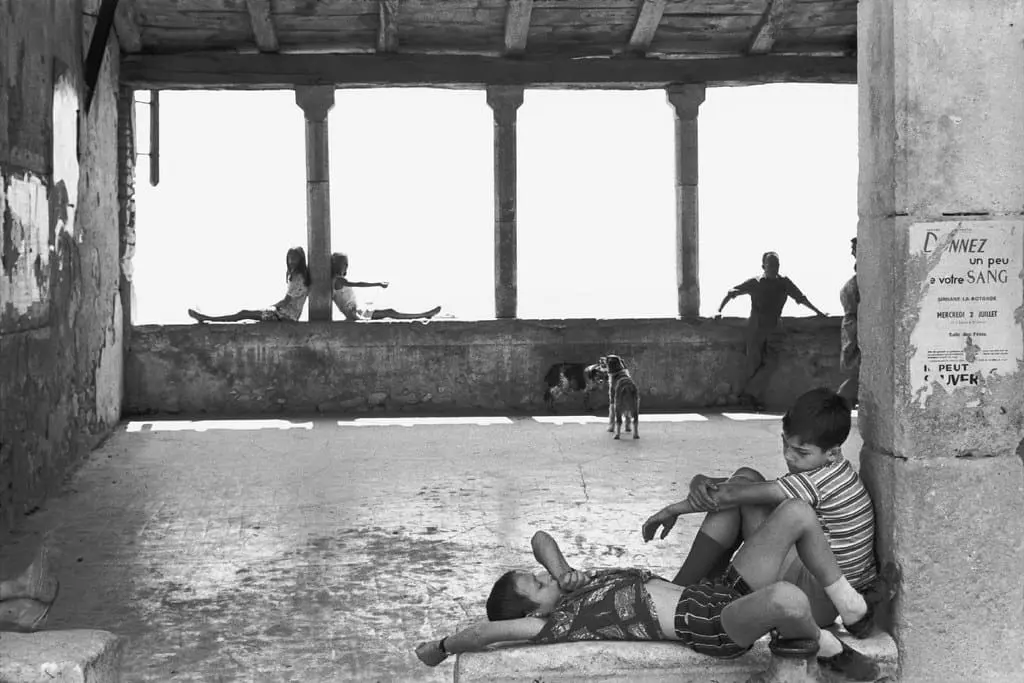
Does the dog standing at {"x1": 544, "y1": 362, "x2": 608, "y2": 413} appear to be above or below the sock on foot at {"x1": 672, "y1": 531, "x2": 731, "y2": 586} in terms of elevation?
above

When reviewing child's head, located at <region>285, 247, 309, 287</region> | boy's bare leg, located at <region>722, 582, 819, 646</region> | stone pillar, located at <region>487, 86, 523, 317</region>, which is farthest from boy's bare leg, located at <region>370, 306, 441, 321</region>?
boy's bare leg, located at <region>722, 582, 819, 646</region>

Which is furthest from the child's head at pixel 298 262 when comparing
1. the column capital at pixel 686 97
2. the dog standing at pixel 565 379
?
the column capital at pixel 686 97

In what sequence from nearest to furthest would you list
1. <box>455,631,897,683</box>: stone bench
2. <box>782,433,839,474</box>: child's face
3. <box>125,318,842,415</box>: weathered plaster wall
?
<box>455,631,897,683</box>: stone bench, <box>782,433,839,474</box>: child's face, <box>125,318,842,415</box>: weathered plaster wall

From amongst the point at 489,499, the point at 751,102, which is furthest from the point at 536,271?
the point at 489,499

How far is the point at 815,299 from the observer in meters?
40.8

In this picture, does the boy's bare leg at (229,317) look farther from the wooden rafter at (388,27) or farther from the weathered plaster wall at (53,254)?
the wooden rafter at (388,27)

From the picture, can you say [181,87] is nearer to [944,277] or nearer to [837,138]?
[944,277]

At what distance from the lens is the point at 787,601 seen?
362 cm

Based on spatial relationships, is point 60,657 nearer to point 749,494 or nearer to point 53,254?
point 749,494

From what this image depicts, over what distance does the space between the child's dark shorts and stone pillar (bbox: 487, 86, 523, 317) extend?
8.58 m

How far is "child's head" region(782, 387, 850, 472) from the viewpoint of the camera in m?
4.05

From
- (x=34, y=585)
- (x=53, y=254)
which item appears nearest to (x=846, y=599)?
(x=34, y=585)

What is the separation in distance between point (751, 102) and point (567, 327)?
1625 inches

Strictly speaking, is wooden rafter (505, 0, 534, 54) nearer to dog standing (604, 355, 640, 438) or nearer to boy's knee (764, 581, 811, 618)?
dog standing (604, 355, 640, 438)
